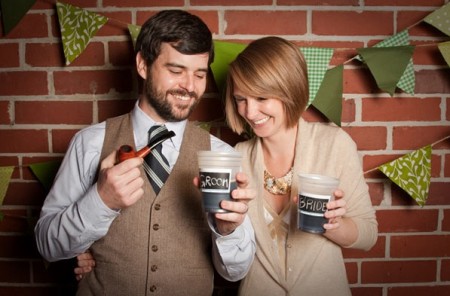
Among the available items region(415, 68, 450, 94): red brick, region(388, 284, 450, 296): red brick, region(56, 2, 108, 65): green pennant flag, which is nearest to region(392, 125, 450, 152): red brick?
region(415, 68, 450, 94): red brick

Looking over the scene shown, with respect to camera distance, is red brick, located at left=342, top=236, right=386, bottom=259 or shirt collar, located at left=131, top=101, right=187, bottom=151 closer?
shirt collar, located at left=131, top=101, right=187, bottom=151

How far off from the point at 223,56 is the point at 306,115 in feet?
1.40

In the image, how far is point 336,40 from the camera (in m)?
1.56

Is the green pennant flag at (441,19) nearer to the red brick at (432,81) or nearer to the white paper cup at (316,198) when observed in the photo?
the red brick at (432,81)

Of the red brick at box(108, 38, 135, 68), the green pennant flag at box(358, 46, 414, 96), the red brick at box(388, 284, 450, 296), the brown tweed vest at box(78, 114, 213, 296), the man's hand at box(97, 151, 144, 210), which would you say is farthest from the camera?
the red brick at box(388, 284, 450, 296)

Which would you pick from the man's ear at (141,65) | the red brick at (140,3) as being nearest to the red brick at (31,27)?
the red brick at (140,3)

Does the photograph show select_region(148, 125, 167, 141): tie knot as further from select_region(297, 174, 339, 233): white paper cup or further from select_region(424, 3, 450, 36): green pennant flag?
select_region(424, 3, 450, 36): green pennant flag

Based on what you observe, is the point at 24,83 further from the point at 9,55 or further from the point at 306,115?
the point at 306,115

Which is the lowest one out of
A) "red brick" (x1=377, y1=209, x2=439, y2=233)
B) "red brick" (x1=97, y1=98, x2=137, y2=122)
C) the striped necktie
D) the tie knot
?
"red brick" (x1=377, y1=209, x2=439, y2=233)

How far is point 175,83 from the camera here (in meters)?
1.25

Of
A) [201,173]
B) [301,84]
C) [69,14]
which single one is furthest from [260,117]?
[69,14]

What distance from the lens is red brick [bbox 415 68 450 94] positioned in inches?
62.3

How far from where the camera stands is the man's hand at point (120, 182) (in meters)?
0.95

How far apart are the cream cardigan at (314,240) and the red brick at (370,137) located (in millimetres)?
283
